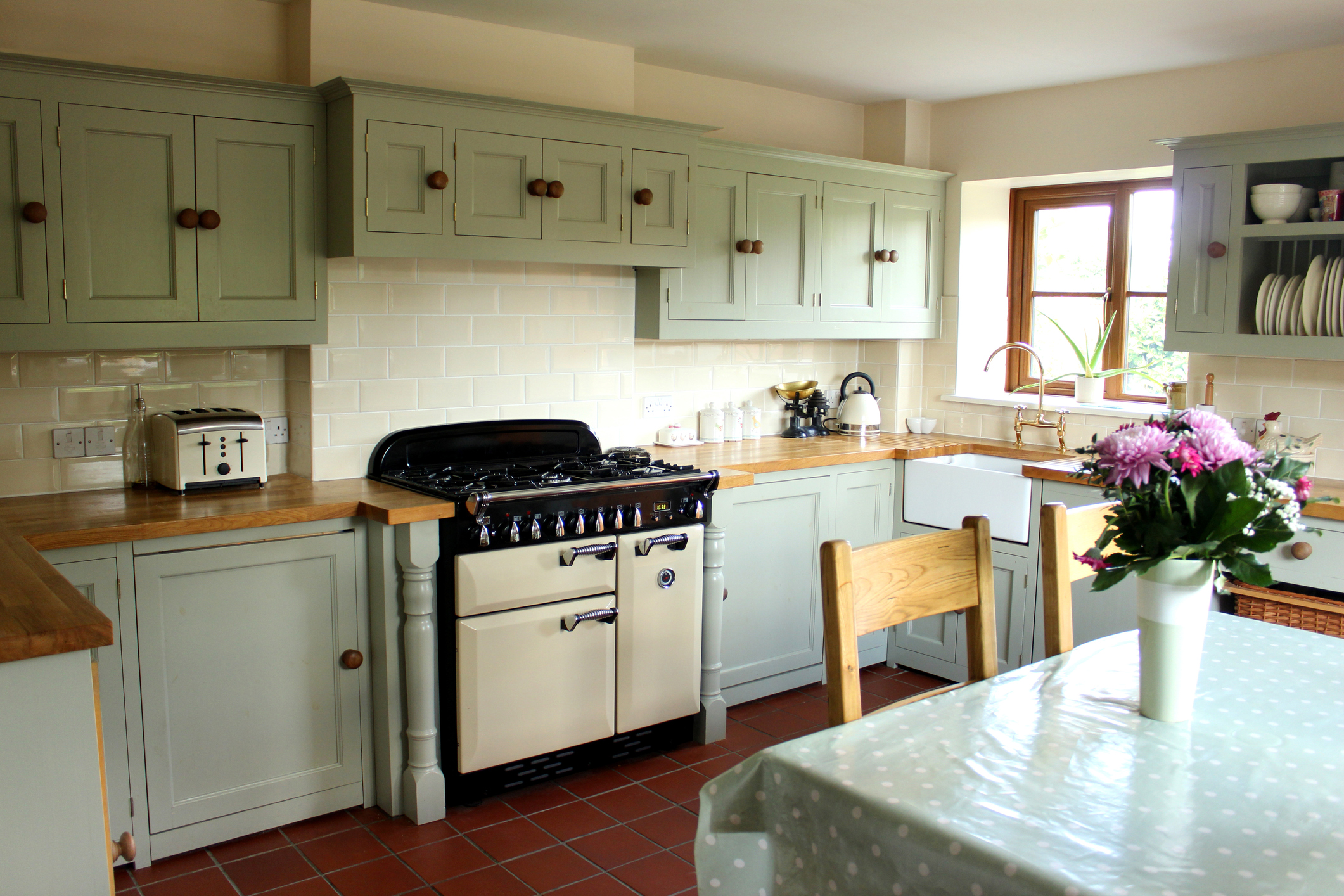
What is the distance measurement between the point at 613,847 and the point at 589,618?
66 centimetres

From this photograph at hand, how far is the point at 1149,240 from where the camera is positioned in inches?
172

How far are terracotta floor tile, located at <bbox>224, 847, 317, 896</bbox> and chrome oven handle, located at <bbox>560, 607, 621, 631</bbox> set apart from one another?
3.08ft

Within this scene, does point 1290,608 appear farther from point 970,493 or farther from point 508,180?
point 508,180

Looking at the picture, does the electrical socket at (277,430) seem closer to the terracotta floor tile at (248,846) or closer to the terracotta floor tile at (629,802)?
the terracotta floor tile at (248,846)

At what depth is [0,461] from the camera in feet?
9.71

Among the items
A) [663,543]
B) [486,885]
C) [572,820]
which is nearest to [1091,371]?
[663,543]

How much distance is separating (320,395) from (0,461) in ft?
2.90

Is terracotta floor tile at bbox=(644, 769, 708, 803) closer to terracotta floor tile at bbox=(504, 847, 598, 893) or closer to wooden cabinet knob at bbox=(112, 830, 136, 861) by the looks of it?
terracotta floor tile at bbox=(504, 847, 598, 893)

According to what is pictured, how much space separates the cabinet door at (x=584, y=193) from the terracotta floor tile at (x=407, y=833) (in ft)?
6.02

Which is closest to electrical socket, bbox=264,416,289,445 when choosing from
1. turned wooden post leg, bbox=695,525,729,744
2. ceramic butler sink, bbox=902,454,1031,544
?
turned wooden post leg, bbox=695,525,729,744

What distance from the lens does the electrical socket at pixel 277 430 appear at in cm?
335

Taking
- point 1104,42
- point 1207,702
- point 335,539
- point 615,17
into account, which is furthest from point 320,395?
point 1104,42

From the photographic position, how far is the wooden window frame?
445cm

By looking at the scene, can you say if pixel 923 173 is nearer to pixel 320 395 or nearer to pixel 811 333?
pixel 811 333
